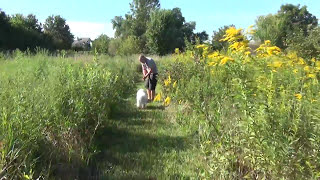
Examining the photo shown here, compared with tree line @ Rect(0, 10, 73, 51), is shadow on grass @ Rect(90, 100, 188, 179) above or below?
below

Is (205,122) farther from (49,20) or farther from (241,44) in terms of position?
(49,20)

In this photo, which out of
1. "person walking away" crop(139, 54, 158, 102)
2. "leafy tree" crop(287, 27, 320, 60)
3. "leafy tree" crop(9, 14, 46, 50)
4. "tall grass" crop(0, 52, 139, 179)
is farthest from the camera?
"leafy tree" crop(9, 14, 46, 50)

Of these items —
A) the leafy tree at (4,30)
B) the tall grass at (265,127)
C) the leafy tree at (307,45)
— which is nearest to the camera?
the tall grass at (265,127)

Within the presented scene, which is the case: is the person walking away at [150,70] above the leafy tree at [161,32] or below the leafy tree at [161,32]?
below

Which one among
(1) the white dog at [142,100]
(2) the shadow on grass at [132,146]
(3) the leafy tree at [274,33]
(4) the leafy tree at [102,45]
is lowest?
(2) the shadow on grass at [132,146]

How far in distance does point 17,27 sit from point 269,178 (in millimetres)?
40409

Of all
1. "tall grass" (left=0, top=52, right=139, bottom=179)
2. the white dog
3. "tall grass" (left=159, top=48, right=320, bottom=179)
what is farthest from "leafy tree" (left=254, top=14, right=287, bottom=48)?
the white dog

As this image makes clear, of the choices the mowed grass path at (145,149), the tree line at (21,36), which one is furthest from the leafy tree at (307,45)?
the tree line at (21,36)

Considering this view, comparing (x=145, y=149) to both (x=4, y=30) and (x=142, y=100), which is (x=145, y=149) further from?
(x=4, y=30)

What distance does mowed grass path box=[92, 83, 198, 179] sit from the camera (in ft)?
14.0

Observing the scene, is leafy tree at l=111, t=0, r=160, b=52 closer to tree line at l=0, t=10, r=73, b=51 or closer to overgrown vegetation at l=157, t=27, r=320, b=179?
tree line at l=0, t=10, r=73, b=51

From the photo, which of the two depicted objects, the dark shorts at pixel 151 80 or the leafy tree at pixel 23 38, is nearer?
the dark shorts at pixel 151 80

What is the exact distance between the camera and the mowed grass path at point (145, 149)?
4.27 meters

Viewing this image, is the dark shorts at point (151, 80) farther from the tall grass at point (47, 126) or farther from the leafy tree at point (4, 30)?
the leafy tree at point (4, 30)
